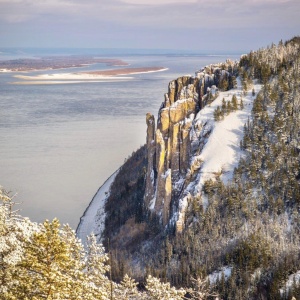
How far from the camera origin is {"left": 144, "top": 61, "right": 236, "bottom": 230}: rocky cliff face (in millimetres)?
51094

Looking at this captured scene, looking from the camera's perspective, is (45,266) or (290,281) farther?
(290,281)

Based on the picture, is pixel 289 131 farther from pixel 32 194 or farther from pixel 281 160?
pixel 32 194

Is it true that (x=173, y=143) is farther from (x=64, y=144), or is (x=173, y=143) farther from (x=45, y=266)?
(x=45, y=266)

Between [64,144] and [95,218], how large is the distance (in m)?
31.8

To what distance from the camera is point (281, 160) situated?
47.3m

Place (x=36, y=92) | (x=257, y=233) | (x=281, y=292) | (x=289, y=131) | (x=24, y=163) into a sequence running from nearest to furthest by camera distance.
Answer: (x=281, y=292) → (x=257, y=233) → (x=289, y=131) → (x=24, y=163) → (x=36, y=92)

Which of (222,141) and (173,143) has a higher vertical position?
(222,141)

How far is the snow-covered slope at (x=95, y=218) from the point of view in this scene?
5444cm

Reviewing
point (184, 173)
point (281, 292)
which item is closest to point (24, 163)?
point (184, 173)

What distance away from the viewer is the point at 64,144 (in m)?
86.6

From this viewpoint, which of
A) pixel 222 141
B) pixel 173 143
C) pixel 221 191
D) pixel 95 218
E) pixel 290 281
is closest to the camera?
pixel 290 281

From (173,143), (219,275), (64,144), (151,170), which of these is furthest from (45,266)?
(64,144)

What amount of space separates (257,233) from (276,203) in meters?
4.84

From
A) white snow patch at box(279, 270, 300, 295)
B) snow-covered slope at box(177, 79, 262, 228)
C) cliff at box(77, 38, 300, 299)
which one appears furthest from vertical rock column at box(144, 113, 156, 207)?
white snow patch at box(279, 270, 300, 295)
